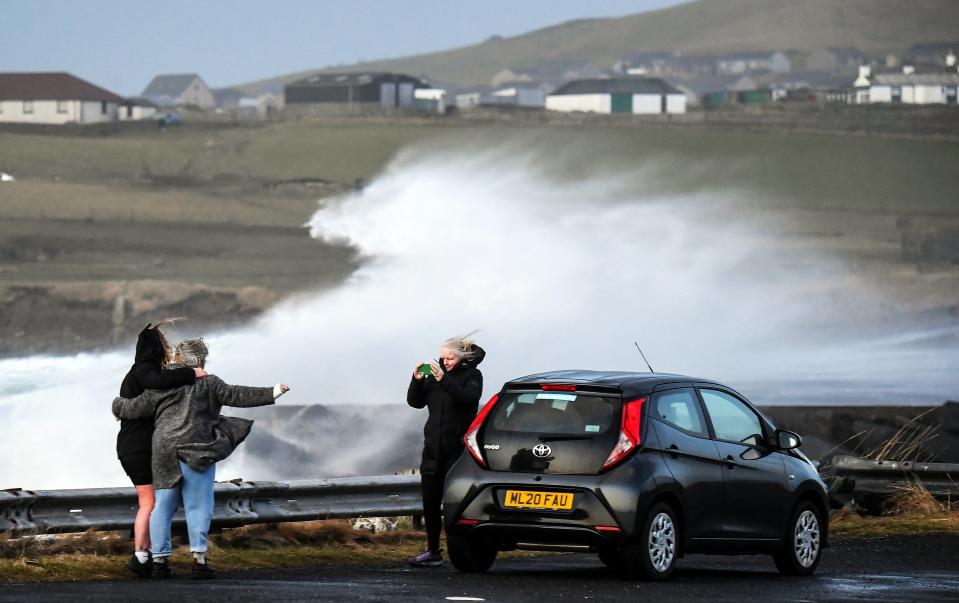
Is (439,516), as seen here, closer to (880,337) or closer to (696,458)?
(696,458)

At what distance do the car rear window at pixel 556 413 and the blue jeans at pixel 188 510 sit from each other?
2.11m

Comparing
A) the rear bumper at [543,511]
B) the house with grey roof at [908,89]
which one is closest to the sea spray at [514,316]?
the rear bumper at [543,511]

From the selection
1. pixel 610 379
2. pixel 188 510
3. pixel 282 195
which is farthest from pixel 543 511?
pixel 282 195

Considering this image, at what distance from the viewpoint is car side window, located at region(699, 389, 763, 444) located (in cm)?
1318

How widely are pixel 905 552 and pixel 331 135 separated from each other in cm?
10384

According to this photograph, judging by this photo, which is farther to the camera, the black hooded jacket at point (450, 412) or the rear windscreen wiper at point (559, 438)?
the black hooded jacket at point (450, 412)

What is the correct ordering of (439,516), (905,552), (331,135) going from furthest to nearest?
(331,135) → (905,552) → (439,516)

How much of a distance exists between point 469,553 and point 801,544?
2728 millimetres

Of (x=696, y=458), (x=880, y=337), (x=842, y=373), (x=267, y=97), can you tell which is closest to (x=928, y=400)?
(x=842, y=373)

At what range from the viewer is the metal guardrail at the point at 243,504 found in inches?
487

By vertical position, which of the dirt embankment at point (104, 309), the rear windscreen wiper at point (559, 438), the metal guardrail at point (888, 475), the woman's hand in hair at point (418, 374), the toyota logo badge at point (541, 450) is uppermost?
the woman's hand in hair at point (418, 374)

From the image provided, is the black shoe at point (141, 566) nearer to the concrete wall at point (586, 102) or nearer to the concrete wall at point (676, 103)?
the concrete wall at point (586, 102)

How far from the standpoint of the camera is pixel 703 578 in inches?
513

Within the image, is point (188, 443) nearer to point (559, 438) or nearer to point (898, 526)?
point (559, 438)
